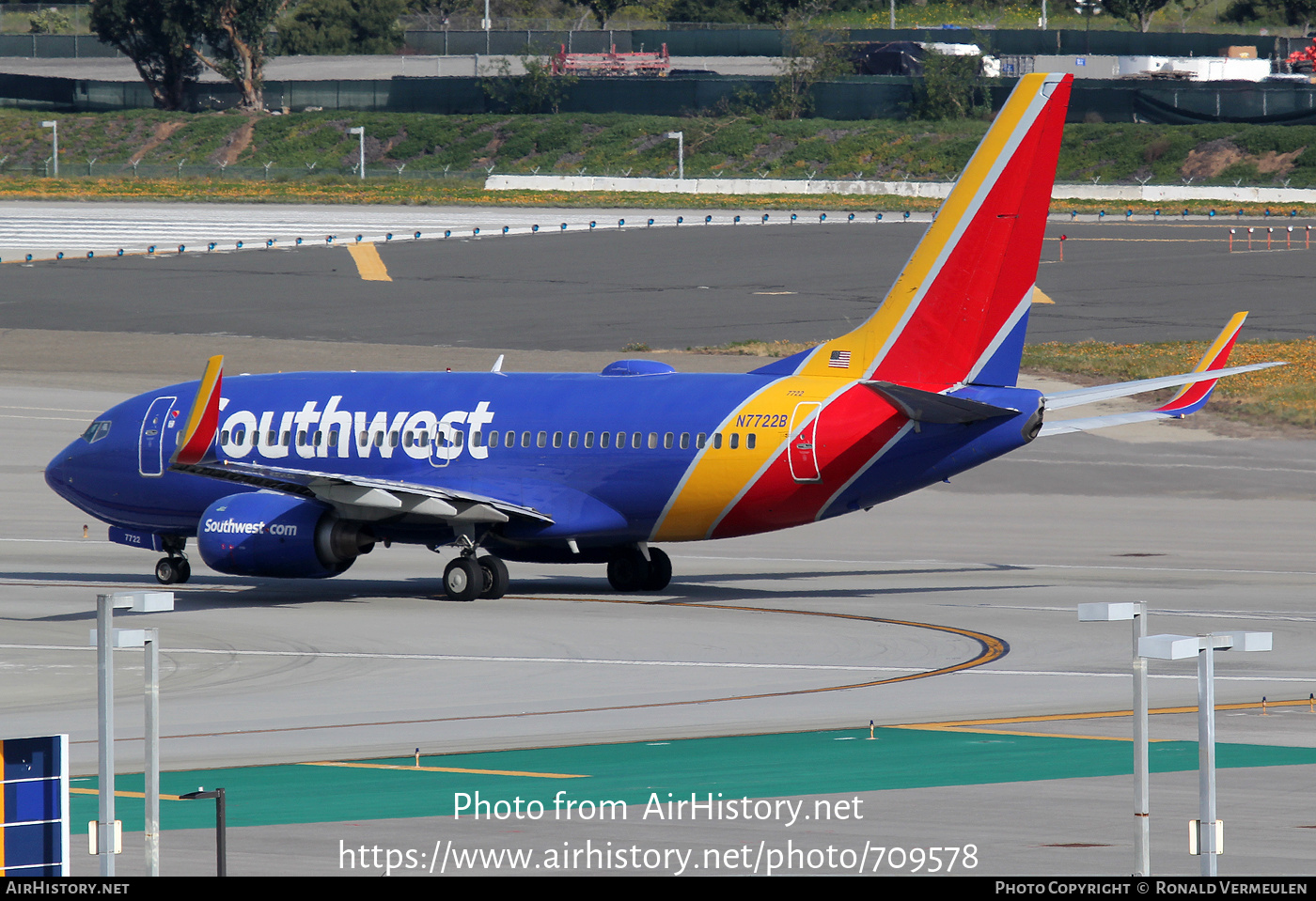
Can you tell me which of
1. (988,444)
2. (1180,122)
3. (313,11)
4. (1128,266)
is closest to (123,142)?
(313,11)

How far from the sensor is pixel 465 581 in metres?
34.7

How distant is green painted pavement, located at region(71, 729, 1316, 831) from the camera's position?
17672 millimetres

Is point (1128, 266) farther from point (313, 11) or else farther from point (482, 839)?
point (313, 11)

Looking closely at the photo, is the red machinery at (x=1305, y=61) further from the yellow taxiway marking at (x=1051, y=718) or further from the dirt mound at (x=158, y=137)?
the yellow taxiway marking at (x=1051, y=718)

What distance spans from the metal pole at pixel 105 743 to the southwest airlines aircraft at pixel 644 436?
19370 mm

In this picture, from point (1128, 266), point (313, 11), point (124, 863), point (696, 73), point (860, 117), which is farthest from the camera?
point (313, 11)

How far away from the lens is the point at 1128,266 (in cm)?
8731

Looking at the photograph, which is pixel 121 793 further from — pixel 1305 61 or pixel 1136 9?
pixel 1136 9

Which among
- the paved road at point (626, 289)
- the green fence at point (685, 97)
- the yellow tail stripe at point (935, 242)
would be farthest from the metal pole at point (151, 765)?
the green fence at point (685, 97)

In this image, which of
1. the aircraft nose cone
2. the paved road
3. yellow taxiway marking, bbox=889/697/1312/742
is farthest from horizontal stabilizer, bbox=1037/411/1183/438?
the paved road

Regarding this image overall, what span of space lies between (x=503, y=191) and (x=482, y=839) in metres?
121

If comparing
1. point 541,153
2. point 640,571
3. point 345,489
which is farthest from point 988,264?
point 541,153

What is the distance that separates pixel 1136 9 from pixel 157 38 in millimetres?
93474

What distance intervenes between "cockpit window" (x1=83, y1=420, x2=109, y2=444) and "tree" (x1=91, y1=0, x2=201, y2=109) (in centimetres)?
13486
